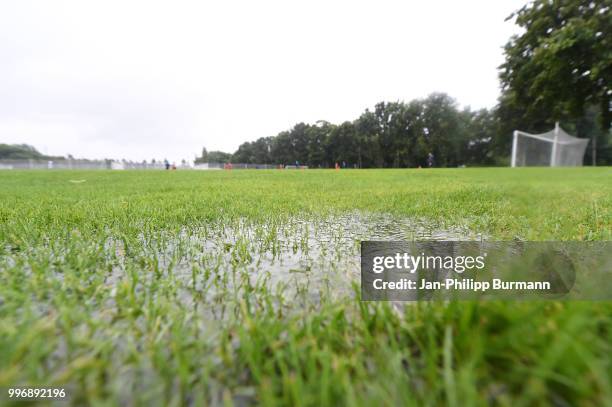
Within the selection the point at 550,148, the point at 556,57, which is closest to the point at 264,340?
the point at 556,57

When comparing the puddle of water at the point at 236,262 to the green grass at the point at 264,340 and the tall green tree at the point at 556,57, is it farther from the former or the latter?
the tall green tree at the point at 556,57

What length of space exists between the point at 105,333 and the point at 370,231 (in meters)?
2.33

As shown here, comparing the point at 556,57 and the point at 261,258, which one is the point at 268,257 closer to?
the point at 261,258

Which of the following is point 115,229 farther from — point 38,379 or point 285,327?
point 285,327

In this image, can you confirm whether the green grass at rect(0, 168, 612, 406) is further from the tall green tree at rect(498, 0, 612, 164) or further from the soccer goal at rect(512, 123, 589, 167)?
the soccer goal at rect(512, 123, 589, 167)

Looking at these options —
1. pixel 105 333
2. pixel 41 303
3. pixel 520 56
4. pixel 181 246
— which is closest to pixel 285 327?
pixel 105 333

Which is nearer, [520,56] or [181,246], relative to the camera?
[181,246]

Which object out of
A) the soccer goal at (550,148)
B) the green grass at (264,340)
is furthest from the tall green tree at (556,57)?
the soccer goal at (550,148)

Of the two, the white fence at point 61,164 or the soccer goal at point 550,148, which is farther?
the white fence at point 61,164

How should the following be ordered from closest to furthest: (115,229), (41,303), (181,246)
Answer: (41,303)
(181,246)
(115,229)

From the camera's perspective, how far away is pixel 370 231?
2854 mm

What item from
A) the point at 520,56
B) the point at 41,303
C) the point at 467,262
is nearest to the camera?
the point at 41,303

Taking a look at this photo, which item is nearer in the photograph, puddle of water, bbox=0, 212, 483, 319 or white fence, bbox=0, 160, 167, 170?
puddle of water, bbox=0, 212, 483, 319

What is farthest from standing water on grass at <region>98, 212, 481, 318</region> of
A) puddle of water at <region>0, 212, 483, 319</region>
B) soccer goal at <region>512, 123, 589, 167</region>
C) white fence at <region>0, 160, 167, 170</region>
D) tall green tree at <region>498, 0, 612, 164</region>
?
white fence at <region>0, 160, 167, 170</region>
